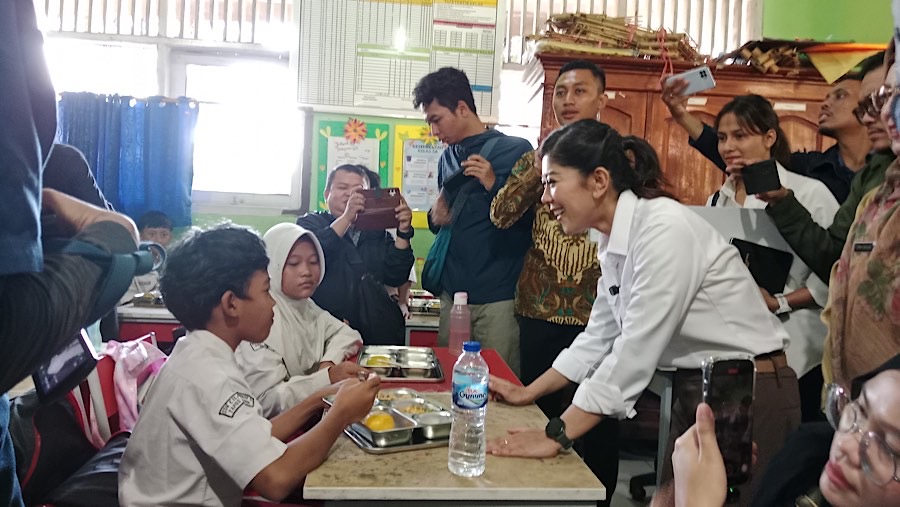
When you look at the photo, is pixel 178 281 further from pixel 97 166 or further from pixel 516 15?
pixel 516 15

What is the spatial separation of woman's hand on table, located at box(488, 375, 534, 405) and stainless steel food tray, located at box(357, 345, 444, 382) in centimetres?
24

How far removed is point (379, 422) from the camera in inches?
54.2

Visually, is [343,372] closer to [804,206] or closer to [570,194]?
[570,194]

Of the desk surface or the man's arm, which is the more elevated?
the man's arm

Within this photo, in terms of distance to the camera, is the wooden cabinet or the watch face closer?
A: the watch face

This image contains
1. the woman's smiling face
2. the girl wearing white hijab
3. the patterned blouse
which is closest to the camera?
the woman's smiling face

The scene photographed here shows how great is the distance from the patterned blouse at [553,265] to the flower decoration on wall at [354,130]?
1.97 m

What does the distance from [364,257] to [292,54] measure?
185 centimetres

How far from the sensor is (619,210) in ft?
4.98

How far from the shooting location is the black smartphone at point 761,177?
1.70 m

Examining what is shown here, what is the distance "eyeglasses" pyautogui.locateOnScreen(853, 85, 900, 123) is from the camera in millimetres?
1397

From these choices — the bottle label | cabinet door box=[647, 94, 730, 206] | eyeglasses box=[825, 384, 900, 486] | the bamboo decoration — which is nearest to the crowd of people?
eyeglasses box=[825, 384, 900, 486]

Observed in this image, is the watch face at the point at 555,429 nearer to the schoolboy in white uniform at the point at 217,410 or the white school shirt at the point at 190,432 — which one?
the schoolboy in white uniform at the point at 217,410

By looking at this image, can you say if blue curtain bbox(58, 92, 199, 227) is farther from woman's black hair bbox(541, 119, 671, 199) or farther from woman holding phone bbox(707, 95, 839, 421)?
woman holding phone bbox(707, 95, 839, 421)
